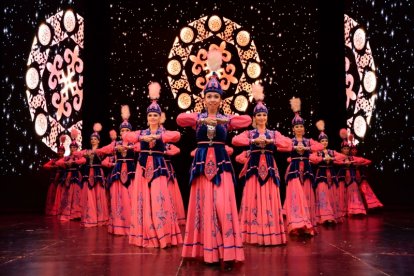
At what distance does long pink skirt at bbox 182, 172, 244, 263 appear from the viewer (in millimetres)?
3889

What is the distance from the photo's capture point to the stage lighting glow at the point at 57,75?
10484mm

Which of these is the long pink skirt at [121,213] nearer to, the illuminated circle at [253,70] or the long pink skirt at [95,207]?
the long pink skirt at [95,207]

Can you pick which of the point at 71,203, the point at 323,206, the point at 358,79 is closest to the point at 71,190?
the point at 71,203

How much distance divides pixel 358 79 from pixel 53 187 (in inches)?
282

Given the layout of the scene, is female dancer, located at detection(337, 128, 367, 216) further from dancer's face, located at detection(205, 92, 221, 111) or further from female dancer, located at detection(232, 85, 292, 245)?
dancer's face, located at detection(205, 92, 221, 111)

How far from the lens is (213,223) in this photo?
395 cm

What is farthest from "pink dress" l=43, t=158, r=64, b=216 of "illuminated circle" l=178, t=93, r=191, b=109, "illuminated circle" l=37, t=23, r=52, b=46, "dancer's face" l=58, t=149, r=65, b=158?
"illuminated circle" l=178, t=93, r=191, b=109

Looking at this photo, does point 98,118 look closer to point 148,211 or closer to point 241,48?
point 241,48

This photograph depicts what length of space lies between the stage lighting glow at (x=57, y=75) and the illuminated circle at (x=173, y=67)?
2009mm

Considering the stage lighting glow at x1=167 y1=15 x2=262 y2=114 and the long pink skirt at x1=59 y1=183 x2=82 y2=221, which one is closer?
the long pink skirt at x1=59 y1=183 x2=82 y2=221

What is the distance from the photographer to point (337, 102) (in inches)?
401

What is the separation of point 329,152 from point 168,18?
4926mm

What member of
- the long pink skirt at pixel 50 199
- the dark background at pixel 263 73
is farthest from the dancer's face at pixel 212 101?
the long pink skirt at pixel 50 199

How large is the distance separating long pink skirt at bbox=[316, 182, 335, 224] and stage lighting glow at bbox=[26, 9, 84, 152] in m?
5.64
